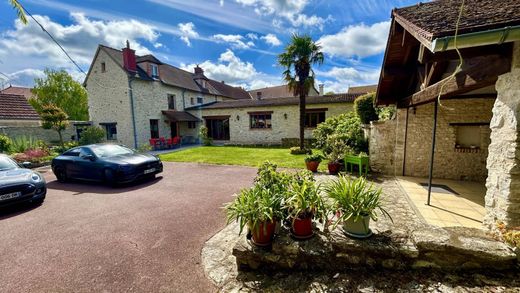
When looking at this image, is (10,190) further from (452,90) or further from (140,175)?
(452,90)

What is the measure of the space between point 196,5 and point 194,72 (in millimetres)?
20229

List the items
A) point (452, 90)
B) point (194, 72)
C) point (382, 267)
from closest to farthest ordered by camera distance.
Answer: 1. point (382, 267)
2. point (452, 90)
3. point (194, 72)

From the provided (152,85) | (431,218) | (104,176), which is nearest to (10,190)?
(104,176)

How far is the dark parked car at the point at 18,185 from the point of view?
189 inches

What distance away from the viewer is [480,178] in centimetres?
618

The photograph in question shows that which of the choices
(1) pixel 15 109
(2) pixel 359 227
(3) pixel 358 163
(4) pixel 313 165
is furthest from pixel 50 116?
(2) pixel 359 227

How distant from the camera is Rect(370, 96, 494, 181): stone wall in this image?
241 inches

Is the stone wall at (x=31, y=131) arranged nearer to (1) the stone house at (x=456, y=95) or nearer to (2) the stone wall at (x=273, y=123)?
(2) the stone wall at (x=273, y=123)

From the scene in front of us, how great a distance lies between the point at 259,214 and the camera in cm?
278

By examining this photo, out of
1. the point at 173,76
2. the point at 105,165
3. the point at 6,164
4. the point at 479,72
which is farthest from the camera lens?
the point at 173,76

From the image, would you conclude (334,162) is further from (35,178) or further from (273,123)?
(273,123)

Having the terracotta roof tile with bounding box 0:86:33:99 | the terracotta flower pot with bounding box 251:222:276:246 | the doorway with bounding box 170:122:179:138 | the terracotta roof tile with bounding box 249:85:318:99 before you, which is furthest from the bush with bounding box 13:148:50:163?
the terracotta roof tile with bounding box 0:86:33:99

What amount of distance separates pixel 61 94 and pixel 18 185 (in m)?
29.5

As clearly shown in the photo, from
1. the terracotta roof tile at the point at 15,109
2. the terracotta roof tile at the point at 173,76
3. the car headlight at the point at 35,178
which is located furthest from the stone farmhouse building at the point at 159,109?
the car headlight at the point at 35,178
